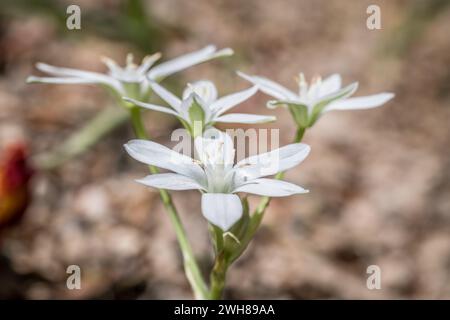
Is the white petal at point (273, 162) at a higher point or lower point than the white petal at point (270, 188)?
higher

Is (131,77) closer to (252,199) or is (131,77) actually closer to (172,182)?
(172,182)

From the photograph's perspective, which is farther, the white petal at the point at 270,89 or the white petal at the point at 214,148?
the white petal at the point at 270,89
